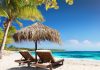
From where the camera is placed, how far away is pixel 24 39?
10.2 metres

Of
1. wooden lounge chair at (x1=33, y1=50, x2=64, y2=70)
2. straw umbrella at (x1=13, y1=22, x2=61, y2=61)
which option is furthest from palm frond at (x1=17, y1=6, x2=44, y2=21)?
wooden lounge chair at (x1=33, y1=50, x2=64, y2=70)

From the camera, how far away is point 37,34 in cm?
987

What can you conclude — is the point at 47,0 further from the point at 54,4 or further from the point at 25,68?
the point at 25,68

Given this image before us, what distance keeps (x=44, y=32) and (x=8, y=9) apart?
4340mm

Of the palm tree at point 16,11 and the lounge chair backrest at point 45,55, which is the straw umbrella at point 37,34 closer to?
the lounge chair backrest at point 45,55

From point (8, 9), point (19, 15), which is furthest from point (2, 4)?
point (19, 15)

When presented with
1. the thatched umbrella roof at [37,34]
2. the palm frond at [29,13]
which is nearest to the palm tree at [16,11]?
the palm frond at [29,13]

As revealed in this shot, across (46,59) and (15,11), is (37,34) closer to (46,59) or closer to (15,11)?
(46,59)

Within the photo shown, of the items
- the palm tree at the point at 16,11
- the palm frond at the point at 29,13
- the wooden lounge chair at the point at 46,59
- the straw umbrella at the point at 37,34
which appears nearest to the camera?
A: the wooden lounge chair at the point at 46,59

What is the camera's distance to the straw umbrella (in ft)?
32.5

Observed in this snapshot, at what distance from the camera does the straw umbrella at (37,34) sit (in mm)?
9906

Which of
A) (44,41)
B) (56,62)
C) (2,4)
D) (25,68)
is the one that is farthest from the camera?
(2,4)

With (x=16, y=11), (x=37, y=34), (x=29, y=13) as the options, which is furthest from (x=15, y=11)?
(x=37, y=34)

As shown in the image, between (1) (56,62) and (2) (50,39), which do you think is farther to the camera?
(2) (50,39)
